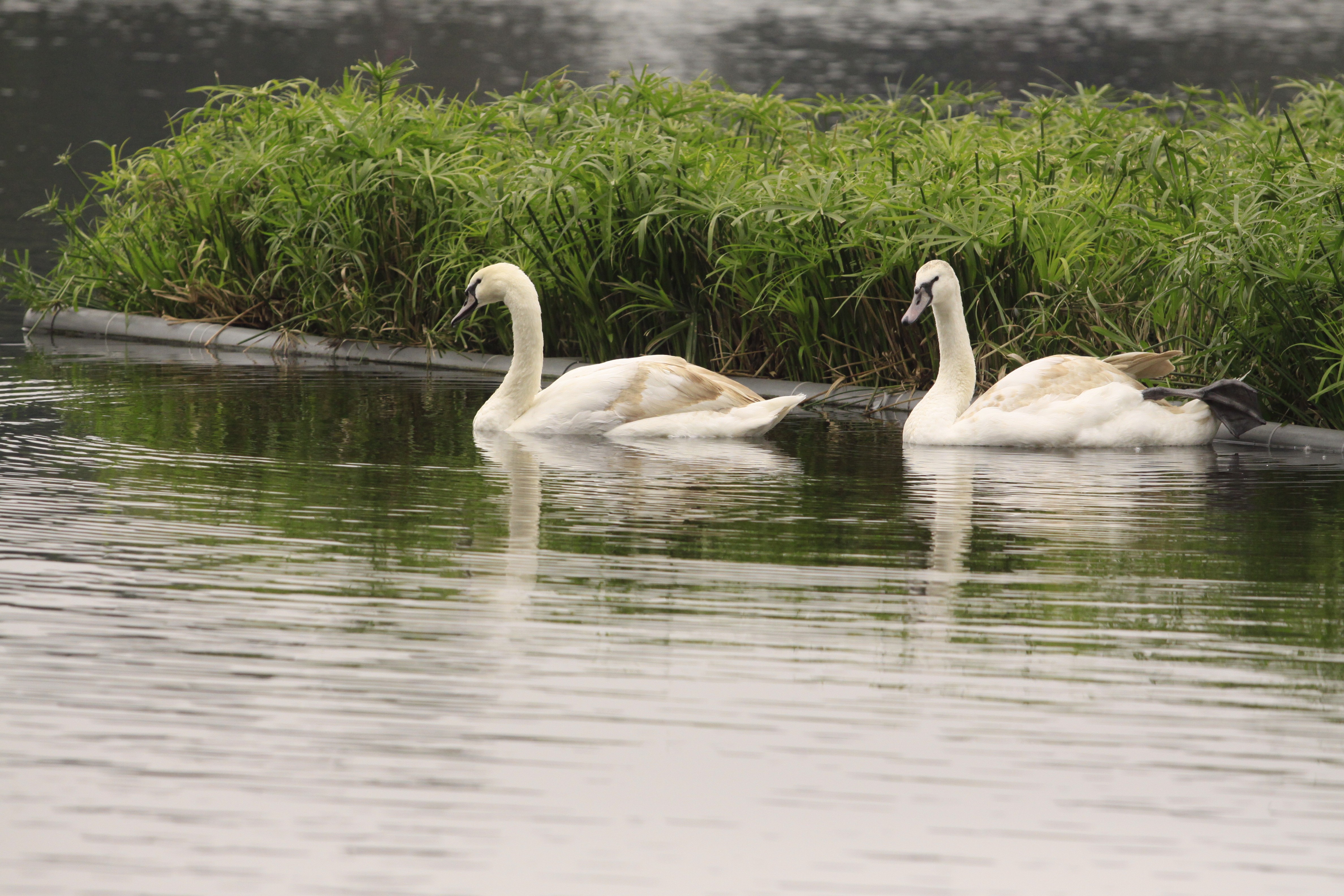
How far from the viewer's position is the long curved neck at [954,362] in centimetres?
998

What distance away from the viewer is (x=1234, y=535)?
291 inches

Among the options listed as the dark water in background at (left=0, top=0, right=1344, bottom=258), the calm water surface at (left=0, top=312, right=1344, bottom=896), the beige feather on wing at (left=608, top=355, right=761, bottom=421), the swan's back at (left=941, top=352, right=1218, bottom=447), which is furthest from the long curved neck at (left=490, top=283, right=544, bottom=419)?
the dark water in background at (left=0, top=0, right=1344, bottom=258)

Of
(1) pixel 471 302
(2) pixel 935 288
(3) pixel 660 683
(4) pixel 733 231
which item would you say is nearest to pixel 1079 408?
(2) pixel 935 288

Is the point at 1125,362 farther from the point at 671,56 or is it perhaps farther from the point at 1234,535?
the point at 671,56

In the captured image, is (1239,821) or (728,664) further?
(728,664)

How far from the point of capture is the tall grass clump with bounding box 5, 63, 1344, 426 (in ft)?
33.7

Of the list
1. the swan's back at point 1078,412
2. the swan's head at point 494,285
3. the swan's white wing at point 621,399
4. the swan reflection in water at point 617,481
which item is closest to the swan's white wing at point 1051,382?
the swan's back at point 1078,412

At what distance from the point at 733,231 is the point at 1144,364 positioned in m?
2.79

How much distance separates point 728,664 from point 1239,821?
1.51 metres

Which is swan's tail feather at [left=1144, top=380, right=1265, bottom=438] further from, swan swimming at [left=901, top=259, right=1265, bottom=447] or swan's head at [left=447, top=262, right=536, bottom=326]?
swan's head at [left=447, top=262, right=536, bottom=326]

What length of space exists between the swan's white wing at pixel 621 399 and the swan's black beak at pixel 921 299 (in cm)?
99

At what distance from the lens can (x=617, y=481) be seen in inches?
336

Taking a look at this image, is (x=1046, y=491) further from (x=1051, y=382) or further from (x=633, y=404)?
(x=633, y=404)

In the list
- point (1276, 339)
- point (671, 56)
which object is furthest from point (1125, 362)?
point (671, 56)
